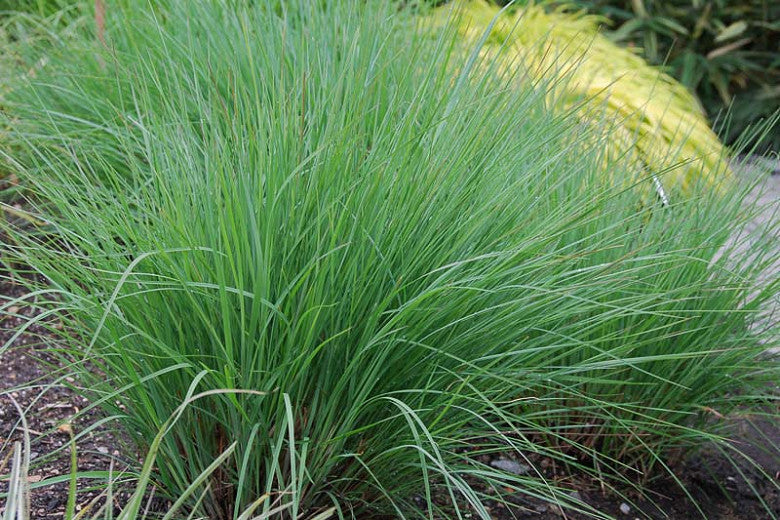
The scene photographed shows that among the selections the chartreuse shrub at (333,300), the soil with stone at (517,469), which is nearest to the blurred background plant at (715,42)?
the soil with stone at (517,469)

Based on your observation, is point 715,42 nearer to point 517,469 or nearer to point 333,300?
point 517,469

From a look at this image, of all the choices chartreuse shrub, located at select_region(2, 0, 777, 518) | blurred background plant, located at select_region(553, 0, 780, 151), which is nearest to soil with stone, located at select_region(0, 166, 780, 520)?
chartreuse shrub, located at select_region(2, 0, 777, 518)

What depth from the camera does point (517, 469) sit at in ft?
6.87

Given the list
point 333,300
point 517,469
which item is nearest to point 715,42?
point 517,469

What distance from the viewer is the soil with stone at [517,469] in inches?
70.1

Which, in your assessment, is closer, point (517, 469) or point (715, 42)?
point (517, 469)

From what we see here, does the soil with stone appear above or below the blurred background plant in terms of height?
above

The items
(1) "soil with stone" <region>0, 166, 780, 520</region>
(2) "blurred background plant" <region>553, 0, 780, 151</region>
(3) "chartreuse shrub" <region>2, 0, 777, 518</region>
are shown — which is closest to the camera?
(3) "chartreuse shrub" <region>2, 0, 777, 518</region>

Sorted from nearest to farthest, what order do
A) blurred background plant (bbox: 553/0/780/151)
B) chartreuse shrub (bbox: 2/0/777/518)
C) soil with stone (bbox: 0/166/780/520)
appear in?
chartreuse shrub (bbox: 2/0/777/518) < soil with stone (bbox: 0/166/780/520) < blurred background plant (bbox: 553/0/780/151)

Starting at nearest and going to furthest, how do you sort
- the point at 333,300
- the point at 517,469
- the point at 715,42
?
the point at 333,300
the point at 517,469
the point at 715,42

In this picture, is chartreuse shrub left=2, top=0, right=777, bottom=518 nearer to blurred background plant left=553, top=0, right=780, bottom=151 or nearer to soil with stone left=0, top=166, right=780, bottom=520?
soil with stone left=0, top=166, right=780, bottom=520

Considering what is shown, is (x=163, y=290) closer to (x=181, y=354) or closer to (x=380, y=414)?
(x=181, y=354)

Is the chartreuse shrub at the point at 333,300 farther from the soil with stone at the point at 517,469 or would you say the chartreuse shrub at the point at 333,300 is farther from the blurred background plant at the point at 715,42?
the blurred background plant at the point at 715,42

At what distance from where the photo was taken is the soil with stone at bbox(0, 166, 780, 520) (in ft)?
5.84
